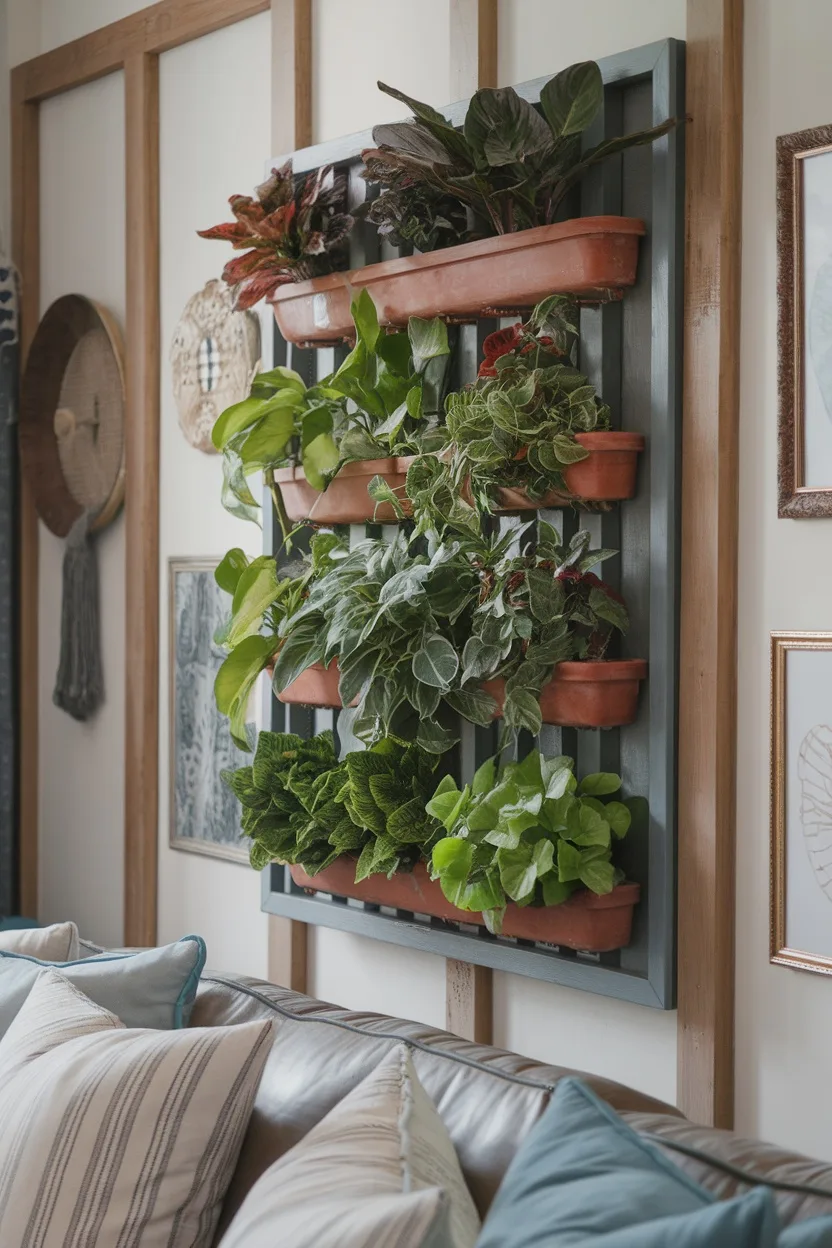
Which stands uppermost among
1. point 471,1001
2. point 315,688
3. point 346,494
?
point 346,494

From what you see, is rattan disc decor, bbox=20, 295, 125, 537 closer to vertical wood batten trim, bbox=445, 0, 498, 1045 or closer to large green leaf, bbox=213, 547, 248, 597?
large green leaf, bbox=213, 547, 248, 597

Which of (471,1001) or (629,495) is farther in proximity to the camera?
(471,1001)

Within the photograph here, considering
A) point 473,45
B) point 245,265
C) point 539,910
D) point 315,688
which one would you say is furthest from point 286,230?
point 539,910

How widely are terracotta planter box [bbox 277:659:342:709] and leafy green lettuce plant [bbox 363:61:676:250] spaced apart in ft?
2.35

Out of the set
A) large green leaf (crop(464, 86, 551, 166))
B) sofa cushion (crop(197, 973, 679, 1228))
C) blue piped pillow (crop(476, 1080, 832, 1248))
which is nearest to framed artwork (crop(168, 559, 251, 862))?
sofa cushion (crop(197, 973, 679, 1228))

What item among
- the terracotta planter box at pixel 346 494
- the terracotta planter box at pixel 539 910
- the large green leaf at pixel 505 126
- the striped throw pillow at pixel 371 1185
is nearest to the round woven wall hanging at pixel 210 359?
the terracotta planter box at pixel 346 494

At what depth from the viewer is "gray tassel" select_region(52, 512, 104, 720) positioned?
3201 mm

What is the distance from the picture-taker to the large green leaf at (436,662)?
6.63 ft

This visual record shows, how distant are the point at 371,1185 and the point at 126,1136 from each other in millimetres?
379

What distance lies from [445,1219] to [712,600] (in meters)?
1.05

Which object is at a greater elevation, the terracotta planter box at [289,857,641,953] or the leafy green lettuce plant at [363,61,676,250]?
the leafy green lettuce plant at [363,61,676,250]

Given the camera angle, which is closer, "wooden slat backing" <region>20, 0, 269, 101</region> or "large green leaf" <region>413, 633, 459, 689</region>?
"large green leaf" <region>413, 633, 459, 689</region>

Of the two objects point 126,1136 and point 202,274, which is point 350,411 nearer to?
point 202,274

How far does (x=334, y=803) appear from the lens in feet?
7.52
